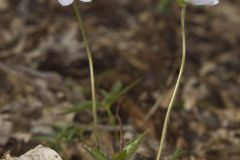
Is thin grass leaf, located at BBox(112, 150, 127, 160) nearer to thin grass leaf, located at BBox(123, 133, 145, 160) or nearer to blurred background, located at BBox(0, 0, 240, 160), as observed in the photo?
thin grass leaf, located at BBox(123, 133, 145, 160)

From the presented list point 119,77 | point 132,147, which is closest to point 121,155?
point 132,147

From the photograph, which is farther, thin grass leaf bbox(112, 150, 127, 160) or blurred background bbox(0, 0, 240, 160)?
blurred background bbox(0, 0, 240, 160)

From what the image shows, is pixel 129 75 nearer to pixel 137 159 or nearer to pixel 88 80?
pixel 88 80

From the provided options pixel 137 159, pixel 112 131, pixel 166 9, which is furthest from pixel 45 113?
pixel 166 9

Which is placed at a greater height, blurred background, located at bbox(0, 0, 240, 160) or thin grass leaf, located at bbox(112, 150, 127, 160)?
blurred background, located at bbox(0, 0, 240, 160)

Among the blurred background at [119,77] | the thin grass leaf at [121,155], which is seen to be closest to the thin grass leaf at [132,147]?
the thin grass leaf at [121,155]

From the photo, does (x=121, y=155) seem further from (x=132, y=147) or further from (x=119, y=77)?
(x=119, y=77)

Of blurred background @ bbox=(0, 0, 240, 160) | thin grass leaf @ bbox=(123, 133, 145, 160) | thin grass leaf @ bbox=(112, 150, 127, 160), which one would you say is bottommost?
thin grass leaf @ bbox=(112, 150, 127, 160)

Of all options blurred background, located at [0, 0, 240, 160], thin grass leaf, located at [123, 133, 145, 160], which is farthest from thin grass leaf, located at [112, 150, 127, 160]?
blurred background, located at [0, 0, 240, 160]
